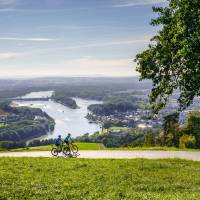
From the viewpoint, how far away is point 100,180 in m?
26.1

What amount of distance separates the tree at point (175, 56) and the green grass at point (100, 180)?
20.4 feet

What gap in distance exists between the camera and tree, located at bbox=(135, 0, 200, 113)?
26.5 m

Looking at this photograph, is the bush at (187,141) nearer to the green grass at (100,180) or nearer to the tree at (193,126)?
the tree at (193,126)

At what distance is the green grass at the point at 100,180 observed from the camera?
67.3 feet

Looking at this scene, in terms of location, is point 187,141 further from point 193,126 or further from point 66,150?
point 66,150

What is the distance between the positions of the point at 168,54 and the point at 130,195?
14.2 metres

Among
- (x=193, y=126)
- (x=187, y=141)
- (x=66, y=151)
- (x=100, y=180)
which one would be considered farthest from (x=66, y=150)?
(x=193, y=126)

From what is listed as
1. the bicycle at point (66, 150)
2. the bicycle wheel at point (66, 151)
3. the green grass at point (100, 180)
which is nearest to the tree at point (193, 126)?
the bicycle at point (66, 150)

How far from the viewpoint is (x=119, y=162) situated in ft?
117

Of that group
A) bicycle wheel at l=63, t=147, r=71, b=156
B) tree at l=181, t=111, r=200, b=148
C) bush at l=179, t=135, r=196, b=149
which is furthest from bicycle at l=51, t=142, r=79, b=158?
tree at l=181, t=111, r=200, b=148

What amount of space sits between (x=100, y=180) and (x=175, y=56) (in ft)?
36.6

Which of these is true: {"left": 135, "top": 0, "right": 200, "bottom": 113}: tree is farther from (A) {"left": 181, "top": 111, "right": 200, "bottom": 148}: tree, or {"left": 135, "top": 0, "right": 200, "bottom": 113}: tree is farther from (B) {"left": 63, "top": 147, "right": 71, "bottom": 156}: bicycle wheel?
(A) {"left": 181, "top": 111, "right": 200, "bottom": 148}: tree

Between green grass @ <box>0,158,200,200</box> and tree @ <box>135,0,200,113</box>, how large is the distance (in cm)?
622

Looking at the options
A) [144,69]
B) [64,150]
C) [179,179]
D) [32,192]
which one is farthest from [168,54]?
[64,150]
